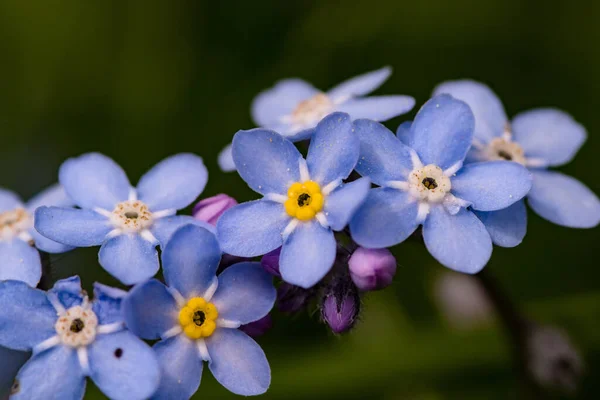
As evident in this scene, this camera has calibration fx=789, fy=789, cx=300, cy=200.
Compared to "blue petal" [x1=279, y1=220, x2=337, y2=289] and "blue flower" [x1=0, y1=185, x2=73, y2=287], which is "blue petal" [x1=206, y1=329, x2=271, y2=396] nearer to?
"blue petal" [x1=279, y1=220, x2=337, y2=289]

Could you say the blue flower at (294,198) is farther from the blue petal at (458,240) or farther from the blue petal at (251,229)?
the blue petal at (458,240)

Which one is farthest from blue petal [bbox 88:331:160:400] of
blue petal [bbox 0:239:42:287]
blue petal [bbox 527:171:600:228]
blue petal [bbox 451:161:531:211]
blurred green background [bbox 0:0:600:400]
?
A: blurred green background [bbox 0:0:600:400]

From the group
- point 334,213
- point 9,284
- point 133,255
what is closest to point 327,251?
point 334,213

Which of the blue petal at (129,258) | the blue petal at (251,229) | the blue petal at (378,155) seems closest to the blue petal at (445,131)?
the blue petal at (378,155)

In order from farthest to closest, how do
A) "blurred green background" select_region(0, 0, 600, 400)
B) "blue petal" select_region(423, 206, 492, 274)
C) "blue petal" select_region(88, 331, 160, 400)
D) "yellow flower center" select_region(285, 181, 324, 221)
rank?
"blurred green background" select_region(0, 0, 600, 400)
"yellow flower center" select_region(285, 181, 324, 221)
"blue petal" select_region(423, 206, 492, 274)
"blue petal" select_region(88, 331, 160, 400)

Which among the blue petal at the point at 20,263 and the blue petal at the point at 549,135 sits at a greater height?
the blue petal at the point at 20,263

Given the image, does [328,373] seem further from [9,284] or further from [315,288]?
[9,284]

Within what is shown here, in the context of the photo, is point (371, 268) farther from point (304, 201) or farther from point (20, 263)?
point (20, 263)
